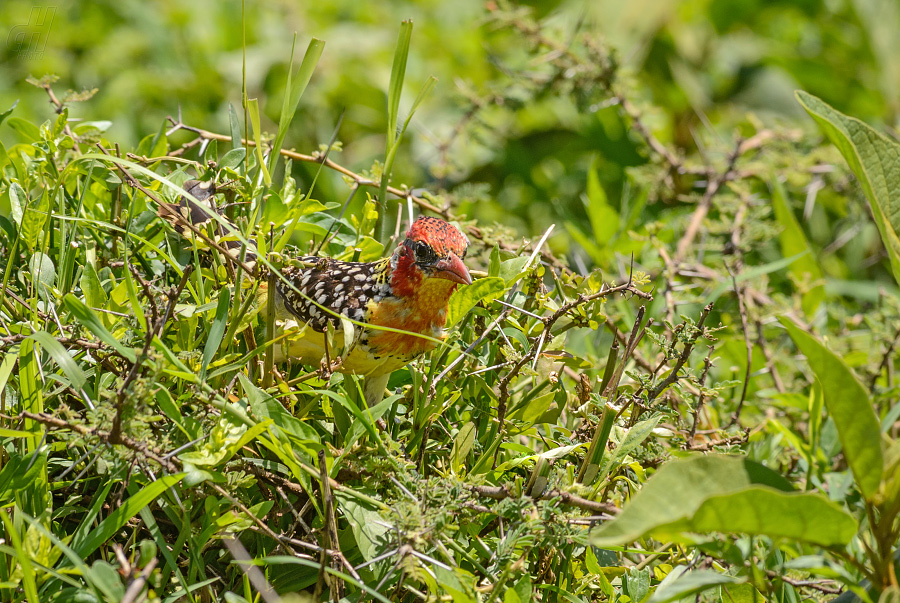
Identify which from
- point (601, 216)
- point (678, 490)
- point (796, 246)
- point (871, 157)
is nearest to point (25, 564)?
point (678, 490)

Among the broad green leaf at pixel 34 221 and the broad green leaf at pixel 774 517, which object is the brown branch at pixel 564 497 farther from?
the broad green leaf at pixel 34 221

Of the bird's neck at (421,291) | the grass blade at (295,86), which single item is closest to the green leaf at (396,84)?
the grass blade at (295,86)

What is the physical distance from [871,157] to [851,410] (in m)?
0.48

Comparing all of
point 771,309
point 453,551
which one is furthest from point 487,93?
point 453,551

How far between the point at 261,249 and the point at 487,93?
195 centimetres

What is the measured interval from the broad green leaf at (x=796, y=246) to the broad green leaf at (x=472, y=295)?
61.4 inches

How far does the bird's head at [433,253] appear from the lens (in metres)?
1.93

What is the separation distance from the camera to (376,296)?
2.08 meters

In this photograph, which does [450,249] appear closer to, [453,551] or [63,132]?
[453,551]

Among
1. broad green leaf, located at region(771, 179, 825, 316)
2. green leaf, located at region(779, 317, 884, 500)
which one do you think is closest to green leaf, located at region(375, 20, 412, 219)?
green leaf, located at region(779, 317, 884, 500)

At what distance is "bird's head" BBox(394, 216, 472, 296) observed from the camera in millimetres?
1933

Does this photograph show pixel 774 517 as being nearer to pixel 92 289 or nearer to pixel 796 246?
pixel 92 289

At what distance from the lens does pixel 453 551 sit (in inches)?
59.7

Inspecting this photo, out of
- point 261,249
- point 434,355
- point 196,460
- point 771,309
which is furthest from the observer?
point 771,309
